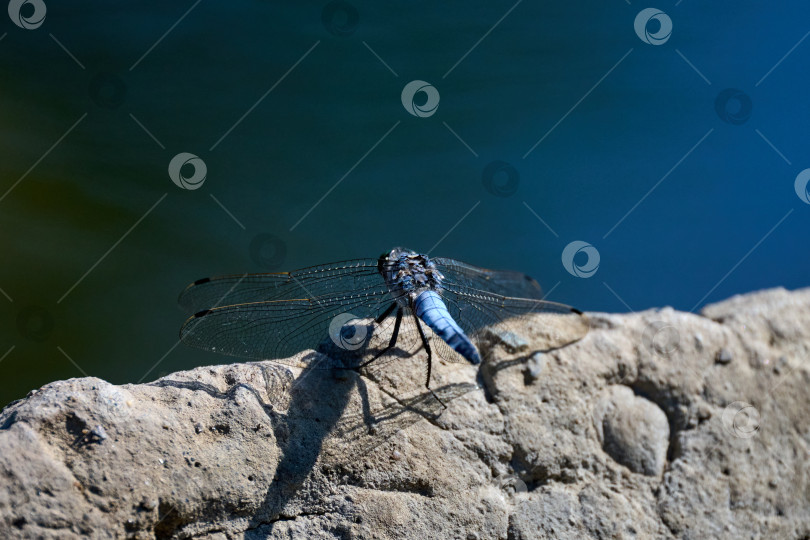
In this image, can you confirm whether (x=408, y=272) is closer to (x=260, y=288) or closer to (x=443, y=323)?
(x=443, y=323)

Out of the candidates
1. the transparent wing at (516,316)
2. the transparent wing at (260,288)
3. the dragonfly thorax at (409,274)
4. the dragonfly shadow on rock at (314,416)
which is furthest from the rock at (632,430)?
the transparent wing at (260,288)

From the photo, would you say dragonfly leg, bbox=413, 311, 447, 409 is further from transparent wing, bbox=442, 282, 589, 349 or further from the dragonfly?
transparent wing, bbox=442, 282, 589, 349

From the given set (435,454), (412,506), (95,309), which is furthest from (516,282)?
(95,309)

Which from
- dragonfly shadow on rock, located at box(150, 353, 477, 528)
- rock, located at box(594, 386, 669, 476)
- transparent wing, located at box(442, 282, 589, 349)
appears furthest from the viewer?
transparent wing, located at box(442, 282, 589, 349)

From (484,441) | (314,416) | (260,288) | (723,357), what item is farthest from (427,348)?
(723,357)

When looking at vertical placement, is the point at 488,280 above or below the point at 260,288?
above

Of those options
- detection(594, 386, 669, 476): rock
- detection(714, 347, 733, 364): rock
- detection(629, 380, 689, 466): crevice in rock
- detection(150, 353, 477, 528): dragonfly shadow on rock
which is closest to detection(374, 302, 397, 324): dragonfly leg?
detection(150, 353, 477, 528): dragonfly shadow on rock

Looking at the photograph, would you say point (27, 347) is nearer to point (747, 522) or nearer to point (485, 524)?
point (485, 524)
